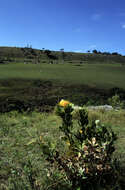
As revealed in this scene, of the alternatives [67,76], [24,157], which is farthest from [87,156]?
[67,76]

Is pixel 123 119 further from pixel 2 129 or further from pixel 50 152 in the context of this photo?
pixel 50 152

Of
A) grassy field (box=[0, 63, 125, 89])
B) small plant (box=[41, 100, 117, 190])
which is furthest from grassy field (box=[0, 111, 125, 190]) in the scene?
grassy field (box=[0, 63, 125, 89])

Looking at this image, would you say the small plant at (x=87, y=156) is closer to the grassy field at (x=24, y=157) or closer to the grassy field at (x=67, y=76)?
the grassy field at (x=24, y=157)

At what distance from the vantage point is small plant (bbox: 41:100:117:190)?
1.97 meters

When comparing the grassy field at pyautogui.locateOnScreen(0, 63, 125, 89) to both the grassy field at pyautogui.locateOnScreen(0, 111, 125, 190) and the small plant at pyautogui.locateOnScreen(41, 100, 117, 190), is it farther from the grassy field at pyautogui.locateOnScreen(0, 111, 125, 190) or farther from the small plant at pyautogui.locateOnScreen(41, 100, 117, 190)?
the small plant at pyautogui.locateOnScreen(41, 100, 117, 190)

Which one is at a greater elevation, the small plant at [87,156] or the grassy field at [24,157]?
the small plant at [87,156]

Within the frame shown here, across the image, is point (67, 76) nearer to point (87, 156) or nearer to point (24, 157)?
point (24, 157)

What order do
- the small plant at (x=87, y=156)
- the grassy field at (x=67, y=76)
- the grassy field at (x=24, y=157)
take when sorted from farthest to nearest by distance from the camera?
the grassy field at (x=67, y=76)
the grassy field at (x=24, y=157)
the small plant at (x=87, y=156)

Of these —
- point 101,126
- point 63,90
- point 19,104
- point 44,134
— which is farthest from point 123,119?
point 63,90

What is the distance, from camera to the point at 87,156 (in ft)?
6.57

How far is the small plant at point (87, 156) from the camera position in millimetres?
1967

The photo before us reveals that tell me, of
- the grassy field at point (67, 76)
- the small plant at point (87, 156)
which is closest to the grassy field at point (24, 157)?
the small plant at point (87, 156)

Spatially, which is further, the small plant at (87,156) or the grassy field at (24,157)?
the grassy field at (24,157)

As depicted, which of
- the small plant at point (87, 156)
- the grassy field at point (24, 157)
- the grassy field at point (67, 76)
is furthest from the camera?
the grassy field at point (67, 76)
